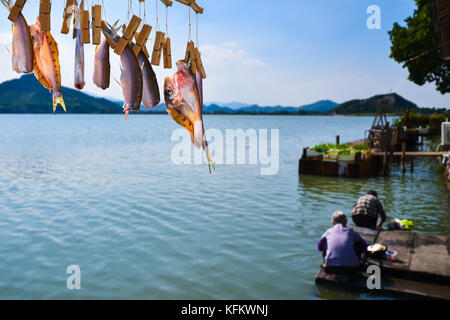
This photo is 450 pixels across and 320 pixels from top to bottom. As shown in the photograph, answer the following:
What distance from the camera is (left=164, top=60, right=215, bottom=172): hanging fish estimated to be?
8.47ft

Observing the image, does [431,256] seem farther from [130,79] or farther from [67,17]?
[67,17]

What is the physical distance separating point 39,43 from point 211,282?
28.8 ft

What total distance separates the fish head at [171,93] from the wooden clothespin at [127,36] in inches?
15.9

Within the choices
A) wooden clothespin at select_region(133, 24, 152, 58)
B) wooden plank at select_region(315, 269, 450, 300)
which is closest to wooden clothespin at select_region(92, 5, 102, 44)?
wooden clothespin at select_region(133, 24, 152, 58)

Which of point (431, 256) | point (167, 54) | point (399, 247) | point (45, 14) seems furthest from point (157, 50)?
point (399, 247)

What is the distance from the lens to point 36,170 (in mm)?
31422

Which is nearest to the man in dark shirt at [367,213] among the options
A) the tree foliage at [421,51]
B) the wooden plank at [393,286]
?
the wooden plank at [393,286]

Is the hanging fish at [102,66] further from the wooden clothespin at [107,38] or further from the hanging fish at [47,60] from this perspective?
the hanging fish at [47,60]

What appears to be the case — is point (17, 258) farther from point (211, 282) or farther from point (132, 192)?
point (132, 192)

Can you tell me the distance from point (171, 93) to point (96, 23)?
63 cm

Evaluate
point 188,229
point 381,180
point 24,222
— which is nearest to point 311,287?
point 188,229

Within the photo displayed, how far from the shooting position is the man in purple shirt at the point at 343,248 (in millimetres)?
8141

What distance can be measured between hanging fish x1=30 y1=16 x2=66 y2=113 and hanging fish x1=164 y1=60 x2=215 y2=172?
2.18ft
